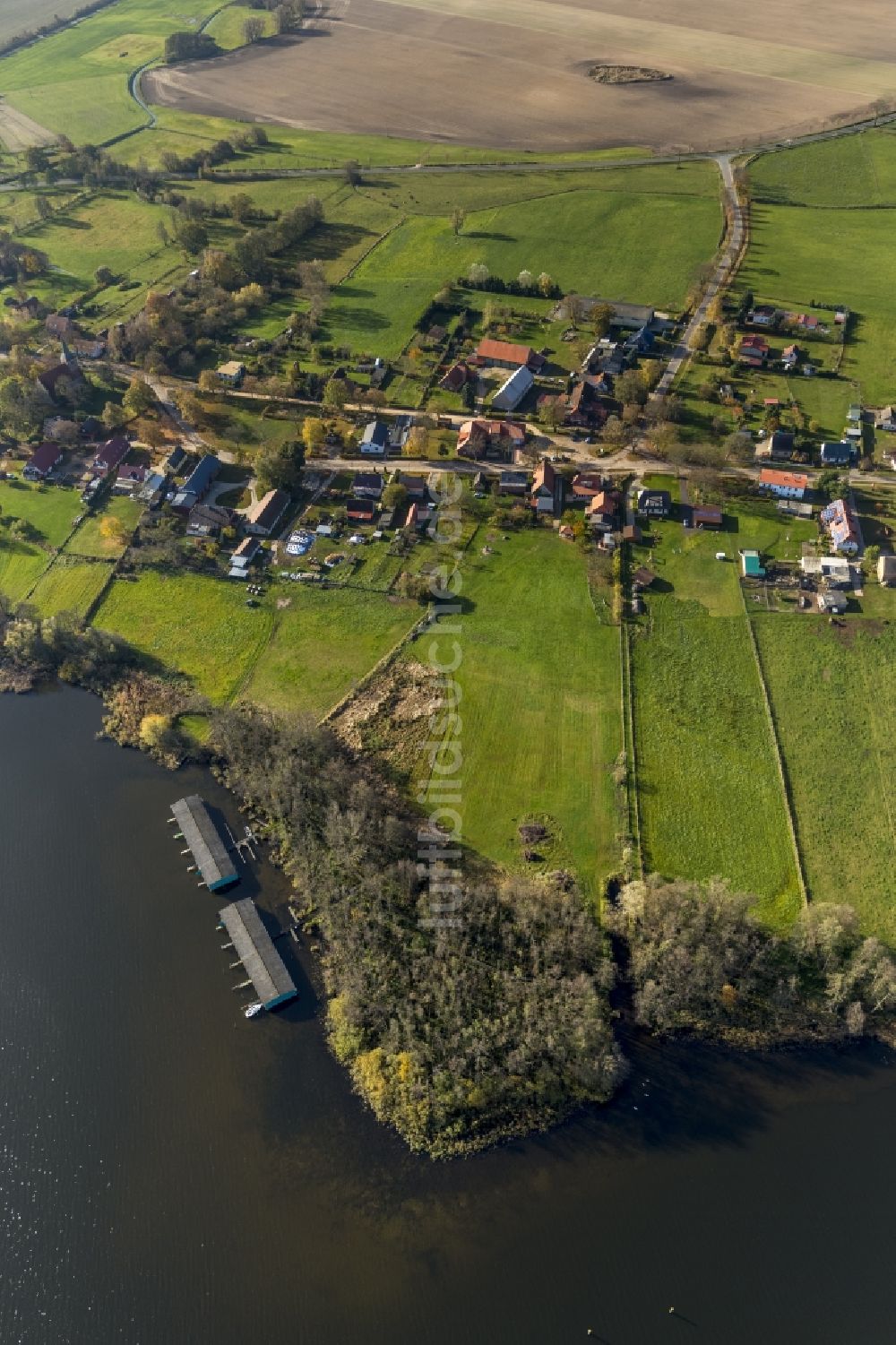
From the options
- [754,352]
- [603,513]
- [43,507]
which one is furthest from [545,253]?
[43,507]

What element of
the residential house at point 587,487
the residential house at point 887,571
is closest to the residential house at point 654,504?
the residential house at point 587,487

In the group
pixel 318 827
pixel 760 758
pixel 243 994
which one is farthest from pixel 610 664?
pixel 243 994

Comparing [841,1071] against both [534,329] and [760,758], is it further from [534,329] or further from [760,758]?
[534,329]

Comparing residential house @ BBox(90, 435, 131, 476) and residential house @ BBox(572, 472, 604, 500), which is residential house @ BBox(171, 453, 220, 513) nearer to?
residential house @ BBox(90, 435, 131, 476)

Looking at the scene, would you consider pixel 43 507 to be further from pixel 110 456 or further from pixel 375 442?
pixel 375 442

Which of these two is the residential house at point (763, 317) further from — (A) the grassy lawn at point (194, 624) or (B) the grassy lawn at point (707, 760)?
(A) the grassy lawn at point (194, 624)

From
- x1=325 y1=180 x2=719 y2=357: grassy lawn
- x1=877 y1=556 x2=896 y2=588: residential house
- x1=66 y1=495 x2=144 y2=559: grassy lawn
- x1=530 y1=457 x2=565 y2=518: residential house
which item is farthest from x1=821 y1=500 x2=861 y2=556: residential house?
x1=66 y1=495 x2=144 y2=559: grassy lawn
